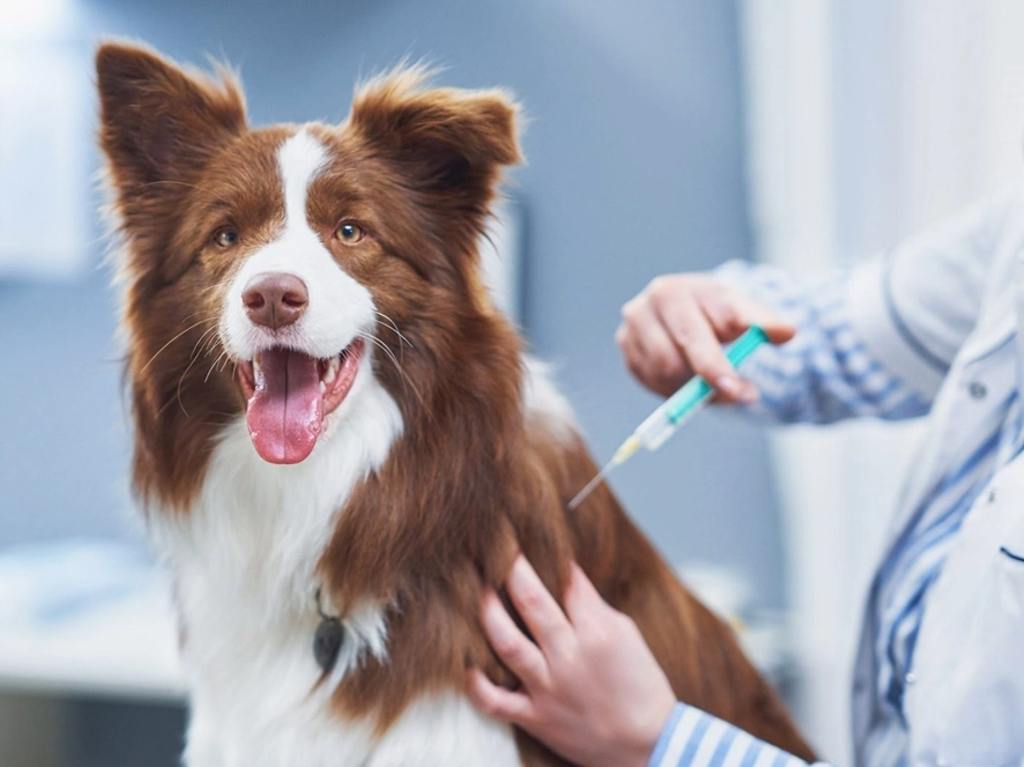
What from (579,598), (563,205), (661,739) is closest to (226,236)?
(579,598)

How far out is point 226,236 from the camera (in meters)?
0.79

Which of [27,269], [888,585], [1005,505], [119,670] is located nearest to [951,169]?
[888,585]

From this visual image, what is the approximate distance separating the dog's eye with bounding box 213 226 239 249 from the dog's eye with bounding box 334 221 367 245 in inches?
3.2

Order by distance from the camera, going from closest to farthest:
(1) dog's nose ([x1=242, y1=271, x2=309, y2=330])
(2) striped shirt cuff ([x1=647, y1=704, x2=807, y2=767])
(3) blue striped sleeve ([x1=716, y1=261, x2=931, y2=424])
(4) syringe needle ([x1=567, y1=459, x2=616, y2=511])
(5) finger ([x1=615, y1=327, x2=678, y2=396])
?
(1) dog's nose ([x1=242, y1=271, x2=309, y2=330]) → (2) striped shirt cuff ([x1=647, y1=704, x2=807, y2=767]) → (4) syringe needle ([x1=567, y1=459, x2=616, y2=511]) → (5) finger ([x1=615, y1=327, x2=678, y2=396]) → (3) blue striped sleeve ([x1=716, y1=261, x2=931, y2=424])

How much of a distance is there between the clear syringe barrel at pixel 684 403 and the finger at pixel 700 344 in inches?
0.5

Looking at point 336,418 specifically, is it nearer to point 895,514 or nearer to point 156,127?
point 156,127

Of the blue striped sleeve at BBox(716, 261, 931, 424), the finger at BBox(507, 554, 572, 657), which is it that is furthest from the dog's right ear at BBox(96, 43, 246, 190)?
the blue striped sleeve at BBox(716, 261, 931, 424)

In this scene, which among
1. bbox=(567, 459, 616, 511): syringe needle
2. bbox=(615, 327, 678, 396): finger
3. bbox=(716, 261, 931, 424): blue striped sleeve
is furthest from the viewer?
bbox=(716, 261, 931, 424): blue striped sleeve

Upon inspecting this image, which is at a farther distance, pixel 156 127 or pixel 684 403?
pixel 684 403

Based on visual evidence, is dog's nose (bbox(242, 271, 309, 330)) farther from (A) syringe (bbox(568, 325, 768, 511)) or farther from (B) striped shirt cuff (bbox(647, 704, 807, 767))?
(B) striped shirt cuff (bbox(647, 704, 807, 767))

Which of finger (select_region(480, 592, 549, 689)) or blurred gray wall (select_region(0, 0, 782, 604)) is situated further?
blurred gray wall (select_region(0, 0, 782, 604))

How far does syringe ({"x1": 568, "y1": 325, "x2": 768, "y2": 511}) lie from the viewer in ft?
3.04

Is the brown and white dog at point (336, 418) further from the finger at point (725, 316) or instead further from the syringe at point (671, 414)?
the finger at point (725, 316)

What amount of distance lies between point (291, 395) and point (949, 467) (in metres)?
0.65
